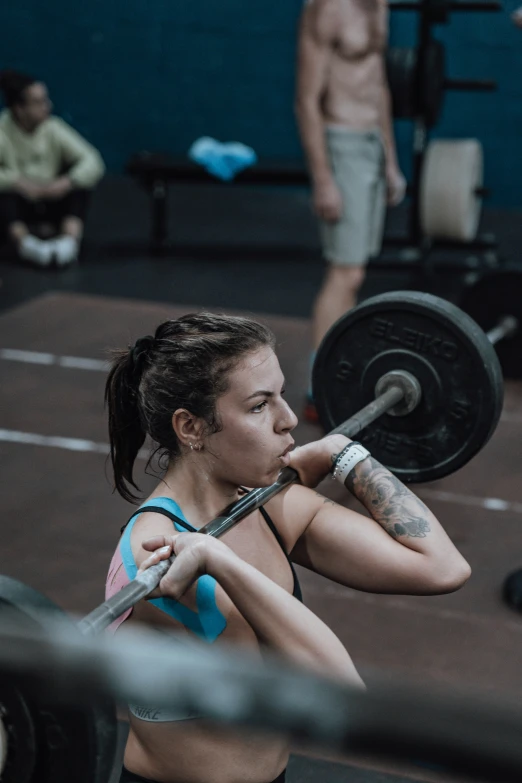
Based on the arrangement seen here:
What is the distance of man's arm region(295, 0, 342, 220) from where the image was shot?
12.0 feet

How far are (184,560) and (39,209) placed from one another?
17.5 ft

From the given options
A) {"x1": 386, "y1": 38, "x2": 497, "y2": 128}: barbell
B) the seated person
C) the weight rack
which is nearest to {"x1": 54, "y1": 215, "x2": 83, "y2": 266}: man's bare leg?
the seated person

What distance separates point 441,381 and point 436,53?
3986 mm

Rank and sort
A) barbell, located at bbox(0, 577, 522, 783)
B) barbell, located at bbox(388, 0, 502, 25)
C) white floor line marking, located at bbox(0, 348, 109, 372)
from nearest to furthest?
1. barbell, located at bbox(0, 577, 522, 783)
2. white floor line marking, located at bbox(0, 348, 109, 372)
3. barbell, located at bbox(388, 0, 502, 25)

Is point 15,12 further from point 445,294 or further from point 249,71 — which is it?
point 445,294

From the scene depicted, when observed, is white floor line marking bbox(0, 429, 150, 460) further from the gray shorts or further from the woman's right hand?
the woman's right hand

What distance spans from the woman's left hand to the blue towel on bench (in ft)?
16.3

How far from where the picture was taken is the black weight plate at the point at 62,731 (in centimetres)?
102

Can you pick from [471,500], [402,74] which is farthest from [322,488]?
[402,74]

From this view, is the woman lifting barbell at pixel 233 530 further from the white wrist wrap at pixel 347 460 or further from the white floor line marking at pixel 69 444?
the white floor line marking at pixel 69 444

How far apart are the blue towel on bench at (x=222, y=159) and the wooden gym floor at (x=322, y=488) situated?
1.87 meters

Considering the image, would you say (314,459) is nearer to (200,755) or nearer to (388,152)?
(200,755)

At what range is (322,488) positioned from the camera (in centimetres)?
336

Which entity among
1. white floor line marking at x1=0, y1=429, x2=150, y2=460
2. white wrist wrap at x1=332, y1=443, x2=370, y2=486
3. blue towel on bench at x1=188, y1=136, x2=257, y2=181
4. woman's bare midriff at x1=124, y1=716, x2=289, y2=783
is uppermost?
white wrist wrap at x1=332, y1=443, x2=370, y2=486
